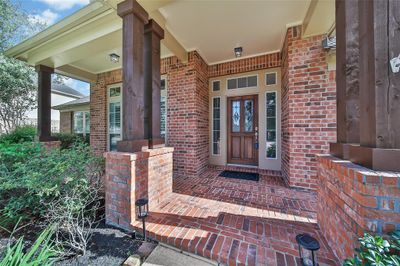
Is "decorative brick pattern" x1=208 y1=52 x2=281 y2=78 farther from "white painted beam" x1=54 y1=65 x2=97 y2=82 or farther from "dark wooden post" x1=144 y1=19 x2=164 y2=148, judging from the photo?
"white painted beam" x1=54 y1=65 x2=97 y2=82

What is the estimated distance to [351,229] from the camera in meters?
1.13

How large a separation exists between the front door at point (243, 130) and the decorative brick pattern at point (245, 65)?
0.76 metres

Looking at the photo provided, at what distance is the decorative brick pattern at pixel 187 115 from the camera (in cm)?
412

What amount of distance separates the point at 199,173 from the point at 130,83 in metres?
2.73

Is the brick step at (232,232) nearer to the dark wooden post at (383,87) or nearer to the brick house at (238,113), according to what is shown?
the brick house at (238,113)

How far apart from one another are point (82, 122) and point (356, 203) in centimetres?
982

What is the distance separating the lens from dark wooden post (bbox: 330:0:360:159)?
142cm

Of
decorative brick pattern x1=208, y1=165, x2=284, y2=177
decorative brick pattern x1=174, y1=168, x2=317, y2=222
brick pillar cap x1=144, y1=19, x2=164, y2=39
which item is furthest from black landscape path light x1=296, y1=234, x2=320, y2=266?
brick pillar cap x1=144, y1=19, x2=164, y2=39

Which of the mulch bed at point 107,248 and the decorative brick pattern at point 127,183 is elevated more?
the decorative brick pattern at point 127,183

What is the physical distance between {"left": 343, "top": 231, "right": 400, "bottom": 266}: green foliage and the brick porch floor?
659 mm

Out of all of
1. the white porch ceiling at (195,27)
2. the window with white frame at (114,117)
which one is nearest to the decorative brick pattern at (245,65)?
the white porch ceiling at (195,27)

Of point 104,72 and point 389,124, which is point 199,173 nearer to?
point 389,124

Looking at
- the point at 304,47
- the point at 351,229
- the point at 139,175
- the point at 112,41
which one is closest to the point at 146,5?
the point at 112,41

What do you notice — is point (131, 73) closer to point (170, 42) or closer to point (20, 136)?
point (170, 42)
